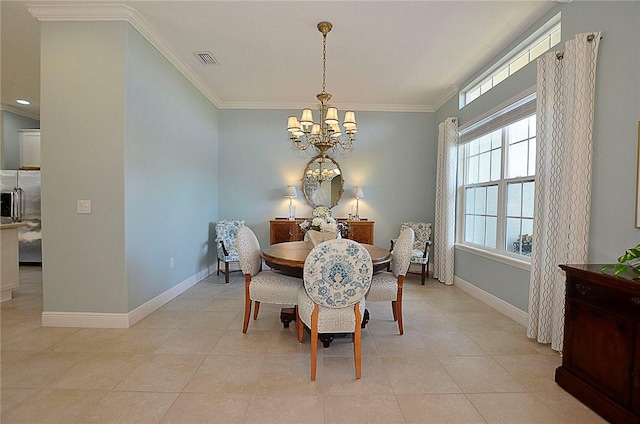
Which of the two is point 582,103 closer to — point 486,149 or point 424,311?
point 486,149

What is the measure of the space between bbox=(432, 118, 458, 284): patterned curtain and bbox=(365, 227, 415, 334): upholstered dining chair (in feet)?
6.85

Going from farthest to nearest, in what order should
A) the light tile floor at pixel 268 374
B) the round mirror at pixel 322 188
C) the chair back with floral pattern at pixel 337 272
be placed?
the round mirror at pixel 322 188
the chair back with floral pattern at pixel 337 272
the light tile floor at pixel 268 374

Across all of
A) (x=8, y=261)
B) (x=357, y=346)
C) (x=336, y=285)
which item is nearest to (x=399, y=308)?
(x=357, y=346)

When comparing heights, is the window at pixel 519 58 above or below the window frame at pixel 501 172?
above

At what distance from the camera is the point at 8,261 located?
3.75 m

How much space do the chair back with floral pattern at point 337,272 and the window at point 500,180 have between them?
7.11ft

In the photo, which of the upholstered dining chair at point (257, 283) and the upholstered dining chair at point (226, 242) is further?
the upholstered dining chair at point (226, 242)

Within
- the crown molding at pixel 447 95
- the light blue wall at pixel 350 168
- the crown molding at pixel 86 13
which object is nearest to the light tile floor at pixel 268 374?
the light blue wall at pixel 350 168

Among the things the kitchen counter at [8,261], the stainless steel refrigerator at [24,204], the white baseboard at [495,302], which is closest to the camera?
the white baseboard at [495,302]

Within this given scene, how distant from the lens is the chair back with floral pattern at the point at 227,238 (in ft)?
15.8

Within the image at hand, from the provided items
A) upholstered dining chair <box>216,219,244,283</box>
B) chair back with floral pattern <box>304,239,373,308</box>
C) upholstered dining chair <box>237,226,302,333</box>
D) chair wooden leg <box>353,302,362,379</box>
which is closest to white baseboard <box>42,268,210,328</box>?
upholstered dining chair <box>237,226,302,333</box>

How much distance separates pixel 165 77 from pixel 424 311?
12.8ft

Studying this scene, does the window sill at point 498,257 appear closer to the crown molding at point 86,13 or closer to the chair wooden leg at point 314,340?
the chair wooden leg at point 314,340

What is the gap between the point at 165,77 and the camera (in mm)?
3643
